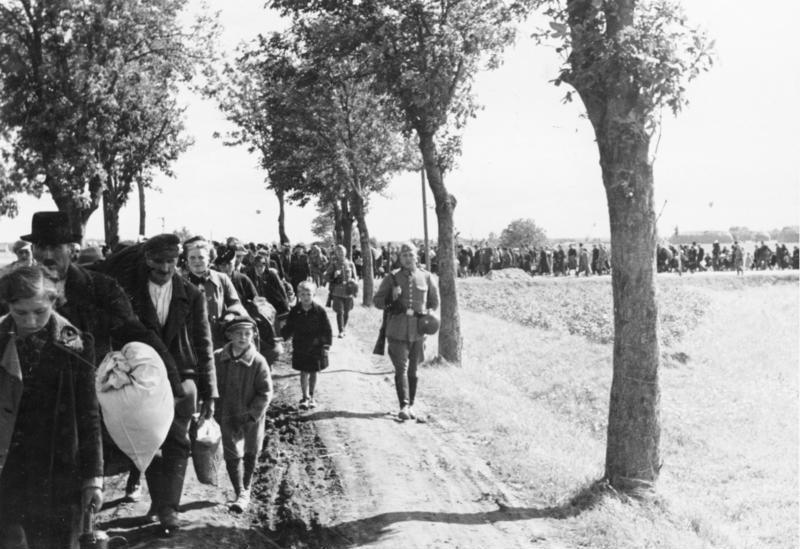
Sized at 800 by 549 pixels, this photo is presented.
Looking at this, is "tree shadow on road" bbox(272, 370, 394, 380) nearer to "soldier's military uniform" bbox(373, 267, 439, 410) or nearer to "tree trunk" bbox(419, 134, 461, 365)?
"tree trunk" bbox(419, 134, 461, 365)

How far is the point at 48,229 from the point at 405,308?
5224 millimetres

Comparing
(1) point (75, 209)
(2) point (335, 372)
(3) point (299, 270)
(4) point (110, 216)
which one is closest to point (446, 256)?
(2) point (335, 372)

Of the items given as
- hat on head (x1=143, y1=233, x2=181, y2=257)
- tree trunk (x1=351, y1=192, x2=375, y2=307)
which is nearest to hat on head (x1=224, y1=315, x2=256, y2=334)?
hat on head (x1=143, y1=233, x2=181, y2=257)

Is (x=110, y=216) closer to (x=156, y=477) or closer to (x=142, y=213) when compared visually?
(x=142, y=213)

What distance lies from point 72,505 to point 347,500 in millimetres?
3427

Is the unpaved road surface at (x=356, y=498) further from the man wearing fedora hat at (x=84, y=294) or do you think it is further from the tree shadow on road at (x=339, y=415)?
the man wearing fedora hat at (x=84, y=294)

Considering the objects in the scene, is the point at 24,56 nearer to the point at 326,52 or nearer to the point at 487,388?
the point at 326,52

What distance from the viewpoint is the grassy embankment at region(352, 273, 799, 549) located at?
7.46m

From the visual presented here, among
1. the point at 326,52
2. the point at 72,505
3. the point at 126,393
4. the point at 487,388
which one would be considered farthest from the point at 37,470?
the point at 326,52

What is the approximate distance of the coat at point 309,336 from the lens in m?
10.2

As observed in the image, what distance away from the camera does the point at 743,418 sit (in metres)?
18.1

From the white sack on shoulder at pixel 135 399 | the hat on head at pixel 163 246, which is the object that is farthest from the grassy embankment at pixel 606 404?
the hat on head at pixel 163 246

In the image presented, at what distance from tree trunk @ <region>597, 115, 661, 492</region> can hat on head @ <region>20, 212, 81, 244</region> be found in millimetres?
4711

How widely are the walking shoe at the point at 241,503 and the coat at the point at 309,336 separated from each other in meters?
3.59
